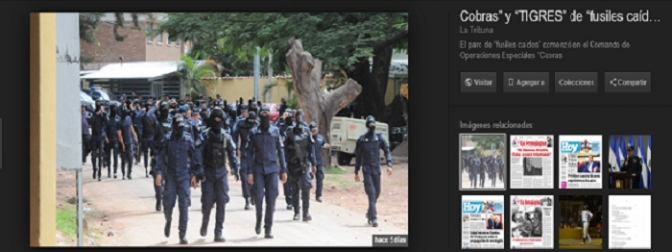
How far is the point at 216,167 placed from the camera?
276 inches

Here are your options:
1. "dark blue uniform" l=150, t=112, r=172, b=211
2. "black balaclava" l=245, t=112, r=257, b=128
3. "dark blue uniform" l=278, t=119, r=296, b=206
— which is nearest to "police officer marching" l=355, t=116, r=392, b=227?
"dark blue uniform" l=278, t=119, r=296, b=206

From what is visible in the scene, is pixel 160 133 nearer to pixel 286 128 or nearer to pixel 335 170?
pixel 286 128

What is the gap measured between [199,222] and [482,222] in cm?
230

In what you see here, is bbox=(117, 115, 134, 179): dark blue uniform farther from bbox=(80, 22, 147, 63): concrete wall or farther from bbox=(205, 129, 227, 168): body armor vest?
bbox=(205, 129, 227, 168): body armor vest

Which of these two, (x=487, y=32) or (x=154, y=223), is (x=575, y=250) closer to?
(x=487, y=32)

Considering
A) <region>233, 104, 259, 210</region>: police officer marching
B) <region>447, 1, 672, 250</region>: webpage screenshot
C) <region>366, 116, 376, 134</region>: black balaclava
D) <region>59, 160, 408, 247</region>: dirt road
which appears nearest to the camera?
<region>447, 1, 672, 250</region>: webpage screenshot

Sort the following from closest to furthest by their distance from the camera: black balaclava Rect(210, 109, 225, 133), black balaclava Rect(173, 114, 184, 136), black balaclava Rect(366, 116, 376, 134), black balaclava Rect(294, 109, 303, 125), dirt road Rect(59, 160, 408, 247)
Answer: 1. dirt road Rect(59, 160, 408, 247)
2. black balaclava Rect(366, 116, 376, 134)
3. black balaclava Rect(173, 114, 184, 136)
4. black balaclava Rect(210, 109, 225, 133)
5. black balaclava Rect(294, 109, 303, 125)

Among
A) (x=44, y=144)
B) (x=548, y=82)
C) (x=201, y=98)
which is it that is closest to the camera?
(x=548, y=82)

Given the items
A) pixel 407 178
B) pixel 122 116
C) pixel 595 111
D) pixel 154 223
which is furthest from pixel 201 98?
pixel 595 111

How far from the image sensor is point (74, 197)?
634 cm

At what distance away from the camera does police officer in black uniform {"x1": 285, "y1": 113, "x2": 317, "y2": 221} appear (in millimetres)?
6648

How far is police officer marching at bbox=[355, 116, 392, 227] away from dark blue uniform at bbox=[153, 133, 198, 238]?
148 cm

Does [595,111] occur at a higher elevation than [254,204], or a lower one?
higher

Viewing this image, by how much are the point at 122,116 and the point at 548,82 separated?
347cm
